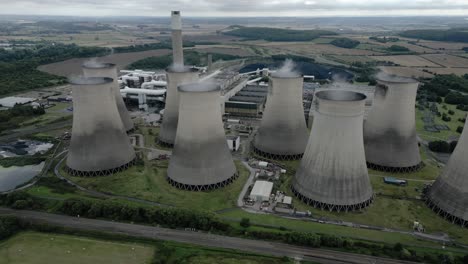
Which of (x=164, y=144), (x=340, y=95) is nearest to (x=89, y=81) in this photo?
(x=164, y=144)

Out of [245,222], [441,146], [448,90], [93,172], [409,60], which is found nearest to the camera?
[245,222]

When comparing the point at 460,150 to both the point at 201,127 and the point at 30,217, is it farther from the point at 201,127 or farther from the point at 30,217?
the point at 30,217

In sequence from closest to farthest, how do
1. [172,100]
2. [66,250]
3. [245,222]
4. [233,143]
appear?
[66,250] < [245,222] < [172,100] < [233,143]

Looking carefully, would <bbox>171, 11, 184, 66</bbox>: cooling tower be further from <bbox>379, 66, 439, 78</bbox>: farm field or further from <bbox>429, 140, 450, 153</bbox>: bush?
<bbox>379, 66, 439, 78</bbox>: farm field

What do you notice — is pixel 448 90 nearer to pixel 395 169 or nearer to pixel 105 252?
pixel 395 169

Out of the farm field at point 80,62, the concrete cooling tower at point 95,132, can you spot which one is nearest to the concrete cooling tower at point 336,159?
the concrete cooling tower at point 95,132

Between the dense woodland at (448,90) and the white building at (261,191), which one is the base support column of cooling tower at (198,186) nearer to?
the white building at (261,191)

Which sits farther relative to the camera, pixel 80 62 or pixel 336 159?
pixel 80 62

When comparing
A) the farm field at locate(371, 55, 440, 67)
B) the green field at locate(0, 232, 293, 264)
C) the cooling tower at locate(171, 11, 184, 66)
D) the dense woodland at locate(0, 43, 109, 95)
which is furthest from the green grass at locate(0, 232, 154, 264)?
the farm field at locate(371, 55, 440, 67)
